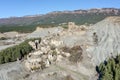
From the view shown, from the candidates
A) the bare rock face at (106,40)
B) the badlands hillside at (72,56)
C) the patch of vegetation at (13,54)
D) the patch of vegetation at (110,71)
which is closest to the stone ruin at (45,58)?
the badlands hillside at (72,56)

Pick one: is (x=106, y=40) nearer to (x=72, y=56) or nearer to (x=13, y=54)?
(x=72, y=56)

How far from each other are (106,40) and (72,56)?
1130cm

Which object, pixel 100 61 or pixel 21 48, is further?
pixel 21 48

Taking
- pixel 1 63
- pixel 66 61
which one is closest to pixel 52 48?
pixel 66 61

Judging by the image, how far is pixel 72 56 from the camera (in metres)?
70.9

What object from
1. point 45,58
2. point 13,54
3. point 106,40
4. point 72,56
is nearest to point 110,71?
point 72,56

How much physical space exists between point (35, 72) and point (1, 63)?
19.8 metres

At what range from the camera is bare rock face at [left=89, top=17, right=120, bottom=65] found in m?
70.1

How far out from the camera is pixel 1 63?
83.8 metres

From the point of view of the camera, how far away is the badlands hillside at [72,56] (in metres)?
64.8

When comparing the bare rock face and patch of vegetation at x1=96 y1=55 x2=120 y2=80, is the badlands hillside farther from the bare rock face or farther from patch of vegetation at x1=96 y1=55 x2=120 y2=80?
patch of vegetation at x1=96 y1=55 x2=120 y2=80

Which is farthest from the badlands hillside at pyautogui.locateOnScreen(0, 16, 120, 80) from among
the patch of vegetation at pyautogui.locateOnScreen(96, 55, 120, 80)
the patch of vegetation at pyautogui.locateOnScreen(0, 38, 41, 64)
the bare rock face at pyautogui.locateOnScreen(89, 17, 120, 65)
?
the patch of vegetation at pyautogui.locateOnScreen(0, 38, 41, 64)

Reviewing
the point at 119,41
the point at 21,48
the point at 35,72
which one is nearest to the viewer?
the point at 35,72

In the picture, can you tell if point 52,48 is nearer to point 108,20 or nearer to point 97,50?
point 97,50
